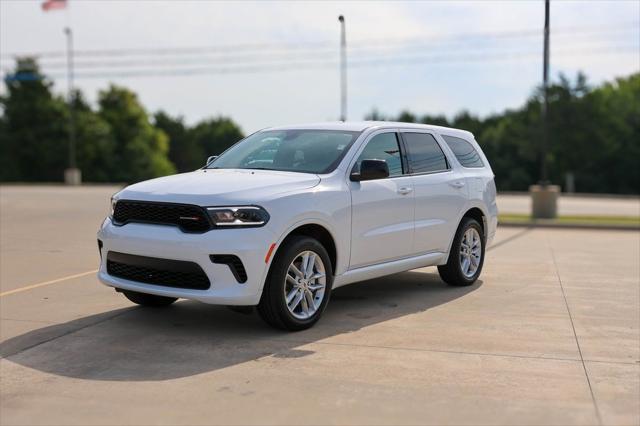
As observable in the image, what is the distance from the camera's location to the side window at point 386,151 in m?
7.77

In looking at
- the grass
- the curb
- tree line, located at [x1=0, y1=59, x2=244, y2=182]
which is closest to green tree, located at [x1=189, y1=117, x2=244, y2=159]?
tree line, located at [x1=0, y1=59, x2=244, y2=182]

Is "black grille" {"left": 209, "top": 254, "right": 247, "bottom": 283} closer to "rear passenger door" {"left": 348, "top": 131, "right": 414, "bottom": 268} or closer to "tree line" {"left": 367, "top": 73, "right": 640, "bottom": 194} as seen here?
"rear passenger door" {"left": 348, "top": 131, "right": 414, "bottom": 268}

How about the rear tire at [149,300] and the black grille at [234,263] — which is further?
the rear tire at [149,300]

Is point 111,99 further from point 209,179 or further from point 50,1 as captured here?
point 209,179

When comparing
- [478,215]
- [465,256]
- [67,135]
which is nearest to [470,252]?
[465,256]

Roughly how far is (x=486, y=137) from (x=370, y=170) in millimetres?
88241

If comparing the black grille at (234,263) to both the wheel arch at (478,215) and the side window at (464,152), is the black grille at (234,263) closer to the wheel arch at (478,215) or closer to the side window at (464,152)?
the wheel arch at (478,215)

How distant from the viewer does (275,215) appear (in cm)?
636

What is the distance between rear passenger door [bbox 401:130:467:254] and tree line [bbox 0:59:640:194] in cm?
6291

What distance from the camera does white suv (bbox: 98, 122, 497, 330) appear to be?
624 centimetres

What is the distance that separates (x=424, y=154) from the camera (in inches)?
340

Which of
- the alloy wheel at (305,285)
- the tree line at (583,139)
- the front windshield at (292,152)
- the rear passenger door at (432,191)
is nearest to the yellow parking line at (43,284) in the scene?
the front windshield at (292,152)

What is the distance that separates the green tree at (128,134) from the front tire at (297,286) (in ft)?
247

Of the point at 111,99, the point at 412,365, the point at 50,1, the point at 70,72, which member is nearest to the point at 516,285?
the point at 412,365
